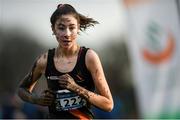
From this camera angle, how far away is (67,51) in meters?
2.08

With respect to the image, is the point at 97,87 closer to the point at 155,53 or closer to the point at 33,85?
the point at 33,85

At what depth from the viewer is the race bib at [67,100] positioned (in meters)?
2.01

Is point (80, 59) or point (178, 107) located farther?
point (178, 107)

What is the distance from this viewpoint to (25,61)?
2.22m

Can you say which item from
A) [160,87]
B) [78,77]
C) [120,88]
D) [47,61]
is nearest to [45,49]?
[47,61]

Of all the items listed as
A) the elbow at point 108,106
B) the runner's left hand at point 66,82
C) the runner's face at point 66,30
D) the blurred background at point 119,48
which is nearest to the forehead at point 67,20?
the runner's face at point 66,30

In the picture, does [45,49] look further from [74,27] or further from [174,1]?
[174,1]

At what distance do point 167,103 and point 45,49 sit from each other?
739 millimetres

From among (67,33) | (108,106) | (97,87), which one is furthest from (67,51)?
(108,106)

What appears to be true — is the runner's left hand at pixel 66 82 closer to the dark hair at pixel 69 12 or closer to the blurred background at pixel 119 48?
the blurred background at pixel 119 48

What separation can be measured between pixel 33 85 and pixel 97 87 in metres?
0.30

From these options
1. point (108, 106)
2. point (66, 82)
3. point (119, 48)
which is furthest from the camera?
point (119, 48)

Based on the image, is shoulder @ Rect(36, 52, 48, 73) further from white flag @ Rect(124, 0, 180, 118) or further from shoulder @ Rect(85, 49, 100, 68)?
white flag @ Rect(124, 0, 180, 118)

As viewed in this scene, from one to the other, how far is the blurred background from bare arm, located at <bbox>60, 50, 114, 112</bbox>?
6cm
